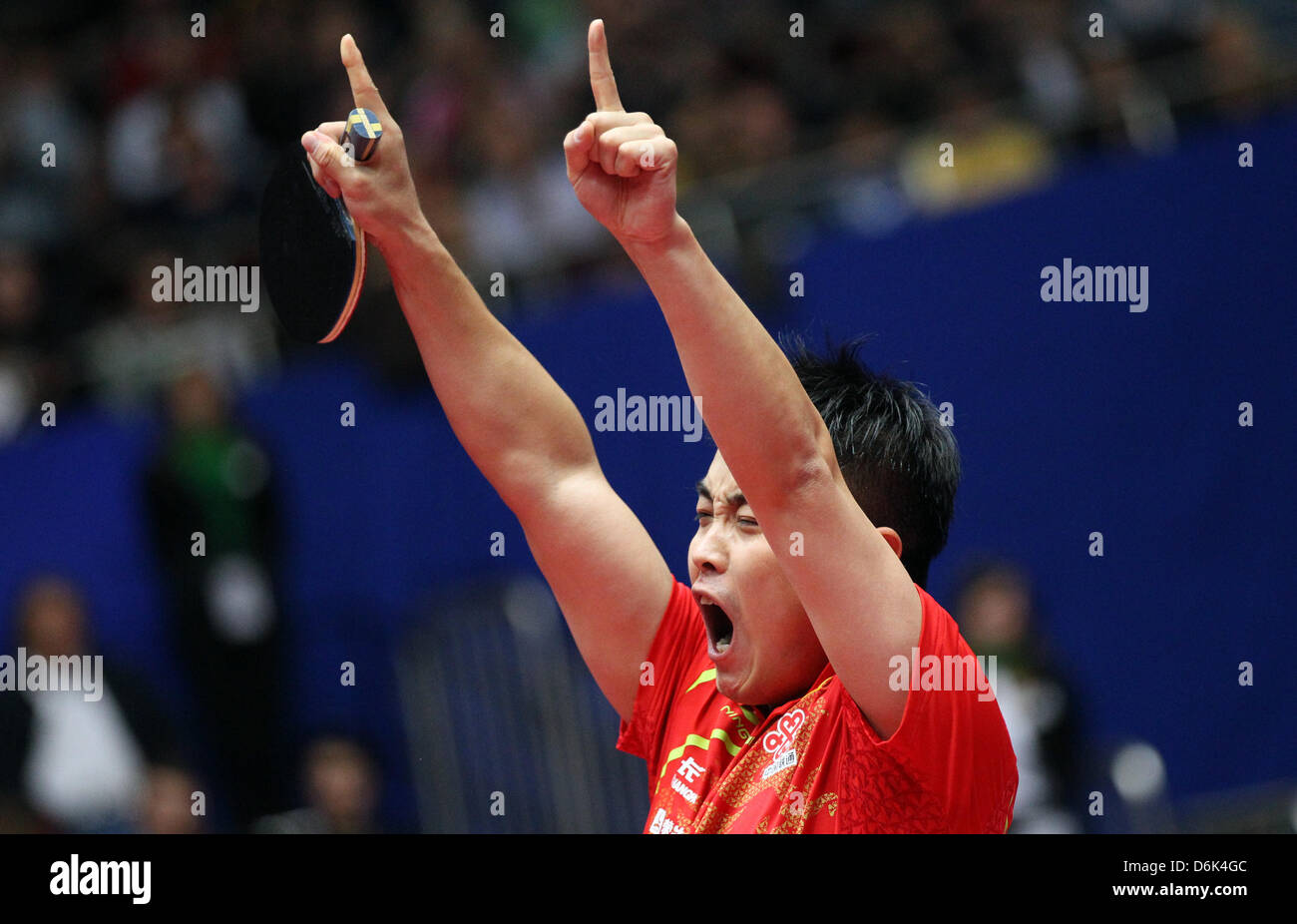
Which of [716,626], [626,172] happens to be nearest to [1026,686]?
[716,626]

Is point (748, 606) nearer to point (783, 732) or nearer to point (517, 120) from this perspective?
point (783, 732)

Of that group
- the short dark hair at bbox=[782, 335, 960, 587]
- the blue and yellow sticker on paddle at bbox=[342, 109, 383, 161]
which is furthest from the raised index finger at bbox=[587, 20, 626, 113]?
the short dark hair at bbox=[782, 335, 960, 587]

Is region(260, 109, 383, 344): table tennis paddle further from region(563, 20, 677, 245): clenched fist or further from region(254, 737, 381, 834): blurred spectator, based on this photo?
region(254, 737, 381, 834): blurred spectator

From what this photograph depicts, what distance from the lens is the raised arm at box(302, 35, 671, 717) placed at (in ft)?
8.77

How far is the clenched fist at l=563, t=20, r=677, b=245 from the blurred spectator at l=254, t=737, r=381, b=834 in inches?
141

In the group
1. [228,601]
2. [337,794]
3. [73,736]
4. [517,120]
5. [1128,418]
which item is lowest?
[337,794]

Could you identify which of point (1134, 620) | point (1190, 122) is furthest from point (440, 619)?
point (1190, 122)

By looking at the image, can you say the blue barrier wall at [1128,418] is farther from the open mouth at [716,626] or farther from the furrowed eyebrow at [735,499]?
the furrowed eyebrow at [735,499]

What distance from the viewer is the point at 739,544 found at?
248 cm

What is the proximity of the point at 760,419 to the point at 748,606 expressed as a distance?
1.52ft

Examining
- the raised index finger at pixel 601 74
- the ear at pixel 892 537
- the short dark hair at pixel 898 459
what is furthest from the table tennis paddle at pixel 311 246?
the ear at pixel 892 537

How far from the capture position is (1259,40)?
589 cm

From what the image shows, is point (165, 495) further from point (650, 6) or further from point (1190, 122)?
point (1190, 122)

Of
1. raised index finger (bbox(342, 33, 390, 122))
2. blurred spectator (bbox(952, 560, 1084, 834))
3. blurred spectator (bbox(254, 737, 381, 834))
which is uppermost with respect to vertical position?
raised index finger (bbox(342, 33, 390, 122))
